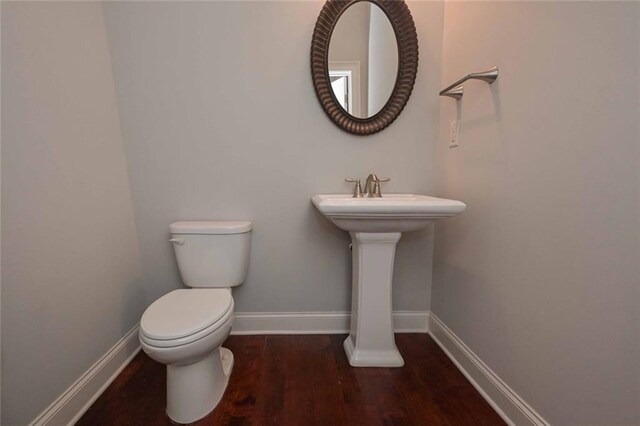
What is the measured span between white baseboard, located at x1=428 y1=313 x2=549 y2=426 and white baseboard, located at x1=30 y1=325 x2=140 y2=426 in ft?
5.29

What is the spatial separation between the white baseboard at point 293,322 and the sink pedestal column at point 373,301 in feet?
0.77

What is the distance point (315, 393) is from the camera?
3.48 ft

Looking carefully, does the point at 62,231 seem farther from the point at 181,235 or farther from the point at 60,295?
the point at 181,235

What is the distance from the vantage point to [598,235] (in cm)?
65

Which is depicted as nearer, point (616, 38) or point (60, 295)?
point (616, 38)

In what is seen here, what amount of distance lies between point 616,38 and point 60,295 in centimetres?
186

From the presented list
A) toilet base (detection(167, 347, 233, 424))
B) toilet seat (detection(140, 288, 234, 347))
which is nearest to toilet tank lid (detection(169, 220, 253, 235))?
toilet seat (detection(140, 288, 234, 347))

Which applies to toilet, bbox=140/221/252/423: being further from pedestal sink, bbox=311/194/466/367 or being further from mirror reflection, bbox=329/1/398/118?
mirror reflection, bbox=329/1/398/118

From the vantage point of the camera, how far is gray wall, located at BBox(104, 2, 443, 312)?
4.04 feet

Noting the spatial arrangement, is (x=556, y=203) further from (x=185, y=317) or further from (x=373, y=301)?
(x=185, y=317)

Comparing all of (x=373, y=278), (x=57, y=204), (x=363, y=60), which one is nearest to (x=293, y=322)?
(x=373, y=278)

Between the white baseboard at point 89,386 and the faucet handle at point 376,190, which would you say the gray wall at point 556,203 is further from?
the white baseboard at point 89,386

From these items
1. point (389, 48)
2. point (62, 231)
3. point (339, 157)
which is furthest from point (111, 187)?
point (389, 48)

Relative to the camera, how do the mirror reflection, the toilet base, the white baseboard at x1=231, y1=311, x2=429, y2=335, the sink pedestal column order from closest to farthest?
the toilet base, the sink pedestal column, the mirror reflection, the white baseboard at x1=231, y1=311, x2=429, y2=335
